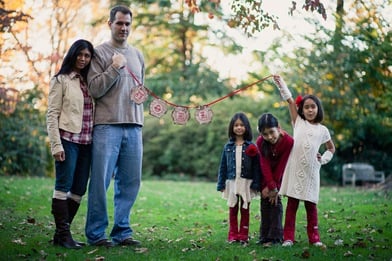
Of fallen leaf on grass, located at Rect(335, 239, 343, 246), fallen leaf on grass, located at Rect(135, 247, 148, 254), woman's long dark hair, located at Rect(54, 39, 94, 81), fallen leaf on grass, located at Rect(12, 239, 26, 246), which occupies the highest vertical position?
woman's long dark hair, located at Rect(54, 39, 94, 81)

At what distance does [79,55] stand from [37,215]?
3660 millimetres

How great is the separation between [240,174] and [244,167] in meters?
0.09

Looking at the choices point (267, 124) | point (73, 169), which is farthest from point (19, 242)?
point (267, 124)

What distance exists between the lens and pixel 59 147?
17.8 feet

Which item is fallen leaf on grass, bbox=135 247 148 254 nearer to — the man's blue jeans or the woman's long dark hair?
the man's blue jeans

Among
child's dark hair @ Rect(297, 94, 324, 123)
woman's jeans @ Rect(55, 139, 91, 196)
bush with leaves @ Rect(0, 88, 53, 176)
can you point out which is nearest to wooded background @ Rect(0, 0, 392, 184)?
→ bush with leaves @ Rect(0, 88, 53, 176)

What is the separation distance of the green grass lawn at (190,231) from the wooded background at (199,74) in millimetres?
2941

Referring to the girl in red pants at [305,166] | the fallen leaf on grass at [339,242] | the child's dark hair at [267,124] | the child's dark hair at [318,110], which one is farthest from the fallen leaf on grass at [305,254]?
the child's dark hair at [318,110]

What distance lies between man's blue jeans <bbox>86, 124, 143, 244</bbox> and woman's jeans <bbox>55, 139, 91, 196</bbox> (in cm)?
10

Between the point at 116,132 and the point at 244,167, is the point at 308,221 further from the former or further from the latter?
the point at 116,132

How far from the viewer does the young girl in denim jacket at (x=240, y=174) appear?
608 centimetres

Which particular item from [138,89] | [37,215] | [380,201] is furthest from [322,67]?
[138,89]

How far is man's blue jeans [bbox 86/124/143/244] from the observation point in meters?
5.70

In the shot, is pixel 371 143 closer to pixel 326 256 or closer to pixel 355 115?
pixel 355 115
